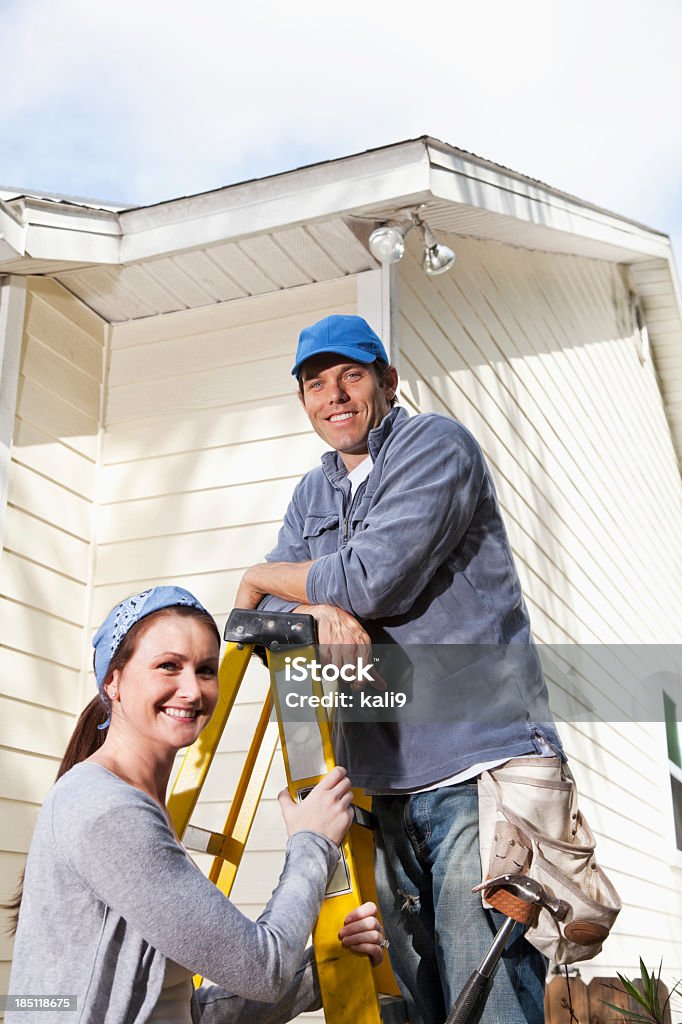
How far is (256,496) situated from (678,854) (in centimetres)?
456

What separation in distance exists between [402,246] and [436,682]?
2086mm

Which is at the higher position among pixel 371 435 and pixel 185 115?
pixel 185 115

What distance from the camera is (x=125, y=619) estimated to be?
61.6 inches

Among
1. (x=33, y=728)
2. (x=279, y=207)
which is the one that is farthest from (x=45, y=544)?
(x=279, y=207)

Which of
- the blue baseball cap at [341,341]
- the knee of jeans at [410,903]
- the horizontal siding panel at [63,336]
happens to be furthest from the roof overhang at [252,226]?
the knee of jeans at [410,903]

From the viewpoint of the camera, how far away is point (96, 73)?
24562 millimetres

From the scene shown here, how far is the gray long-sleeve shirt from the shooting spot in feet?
4.09

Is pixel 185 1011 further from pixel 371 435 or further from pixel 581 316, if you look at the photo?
pixel 581 316

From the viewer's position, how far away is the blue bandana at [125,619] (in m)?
1.56

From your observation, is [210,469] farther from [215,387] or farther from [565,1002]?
[565,1002]

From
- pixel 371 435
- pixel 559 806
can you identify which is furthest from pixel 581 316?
pixel 559 806

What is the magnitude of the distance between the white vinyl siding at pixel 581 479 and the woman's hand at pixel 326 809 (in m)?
2.23

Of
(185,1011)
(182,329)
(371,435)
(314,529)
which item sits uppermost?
(182,329)

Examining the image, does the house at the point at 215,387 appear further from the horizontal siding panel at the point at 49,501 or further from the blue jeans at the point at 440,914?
the blue jeans at the point at 440,914
